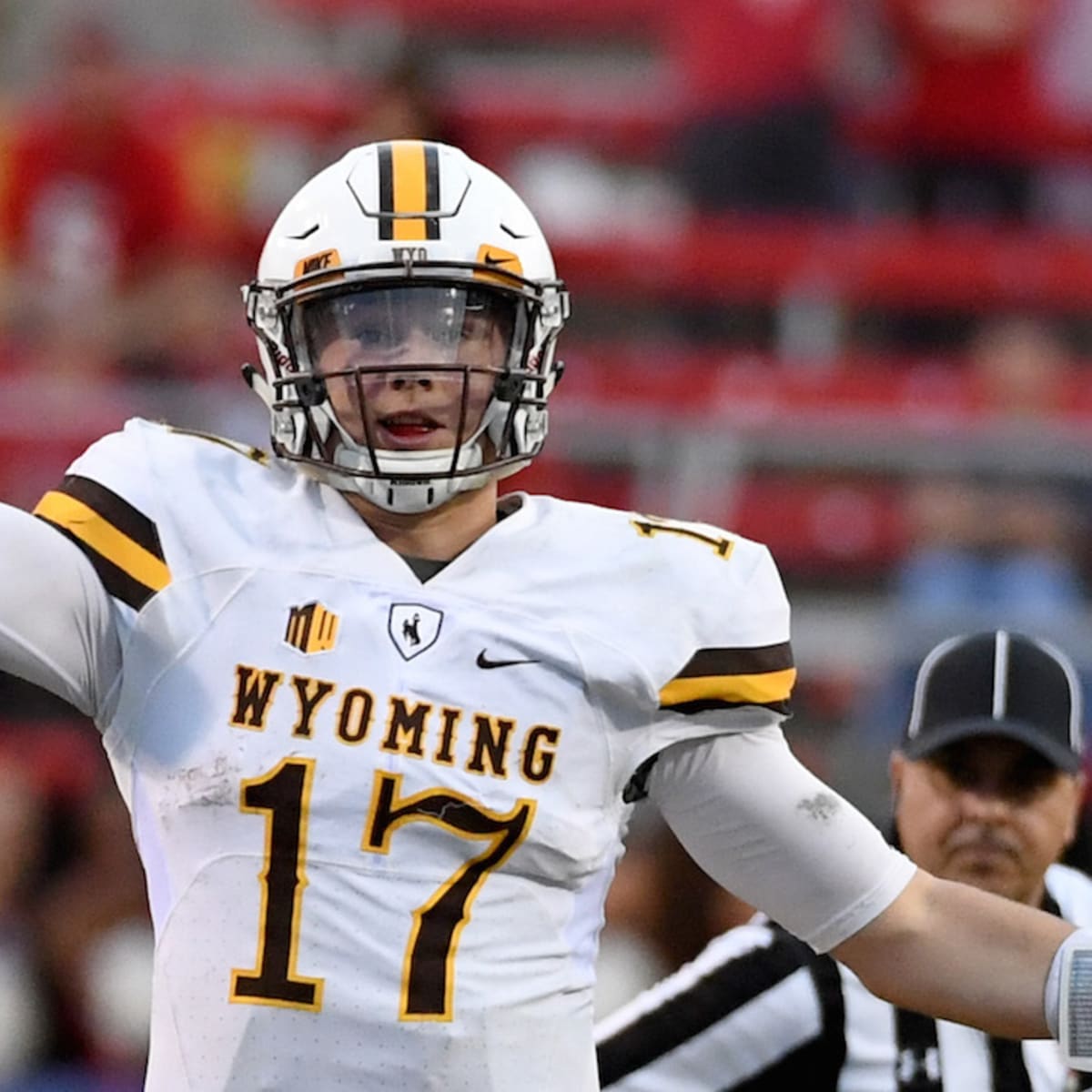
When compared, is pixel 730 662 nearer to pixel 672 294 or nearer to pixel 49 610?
pixel 49 610

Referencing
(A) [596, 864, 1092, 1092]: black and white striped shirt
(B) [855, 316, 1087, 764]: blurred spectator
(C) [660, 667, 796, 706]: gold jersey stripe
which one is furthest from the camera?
(B) [855, 316, 1087, 764]: blurred spectator

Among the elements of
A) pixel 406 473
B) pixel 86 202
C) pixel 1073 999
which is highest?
pixel 86 202

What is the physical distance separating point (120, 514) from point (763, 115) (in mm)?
4344

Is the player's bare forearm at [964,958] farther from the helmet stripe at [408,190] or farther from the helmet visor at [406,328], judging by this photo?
the helmet stripe at [408,190]

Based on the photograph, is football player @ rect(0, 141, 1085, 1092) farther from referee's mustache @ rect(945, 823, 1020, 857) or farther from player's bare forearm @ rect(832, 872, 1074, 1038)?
referee's mustache @ rect(945, 823, 1020, 857)

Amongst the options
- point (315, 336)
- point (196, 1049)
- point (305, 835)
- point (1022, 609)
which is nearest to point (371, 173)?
point (315, 336)

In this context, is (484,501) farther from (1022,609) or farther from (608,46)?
(608,46)

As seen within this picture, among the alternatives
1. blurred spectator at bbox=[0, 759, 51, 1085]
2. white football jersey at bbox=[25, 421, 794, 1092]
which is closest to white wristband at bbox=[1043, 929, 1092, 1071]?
white football jersey at bbox=[25, 421, 794, 1092]

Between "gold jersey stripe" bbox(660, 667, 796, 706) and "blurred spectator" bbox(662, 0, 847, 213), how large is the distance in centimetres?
419

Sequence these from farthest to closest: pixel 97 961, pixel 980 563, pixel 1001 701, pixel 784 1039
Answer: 1. pixel 980 563
2. pixel 97 961
3. pixel 1001 701
4. pixel 784 1039

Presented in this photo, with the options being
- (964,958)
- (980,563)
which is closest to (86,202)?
(980,563)

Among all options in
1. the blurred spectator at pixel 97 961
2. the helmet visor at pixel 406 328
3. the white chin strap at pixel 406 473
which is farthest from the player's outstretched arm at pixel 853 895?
the blurred spectator at pixel 97 961

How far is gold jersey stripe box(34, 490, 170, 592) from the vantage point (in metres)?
2.38

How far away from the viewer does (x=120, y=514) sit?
241 cm
